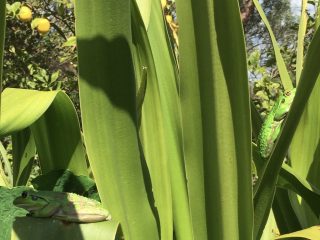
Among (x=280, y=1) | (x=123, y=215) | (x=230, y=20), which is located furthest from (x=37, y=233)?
(x=280, y=1)

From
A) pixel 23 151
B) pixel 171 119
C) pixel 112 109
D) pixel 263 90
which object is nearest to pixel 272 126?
pixel 171 119

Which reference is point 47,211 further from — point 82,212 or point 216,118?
point 216,118

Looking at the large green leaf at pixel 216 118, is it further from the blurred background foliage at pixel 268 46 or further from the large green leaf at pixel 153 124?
the blurred background foliage at pixel 268 46

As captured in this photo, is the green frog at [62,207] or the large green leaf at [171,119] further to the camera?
the large green leaf at [171,119]

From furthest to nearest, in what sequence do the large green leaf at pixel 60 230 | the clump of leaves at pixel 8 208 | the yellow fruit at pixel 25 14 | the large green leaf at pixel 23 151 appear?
the yellow fruit at pixel 25 14
the large green leaf at pixel 23 151
the clump of leaves at pixel 8 208
the large green leaf at pixel 60 230

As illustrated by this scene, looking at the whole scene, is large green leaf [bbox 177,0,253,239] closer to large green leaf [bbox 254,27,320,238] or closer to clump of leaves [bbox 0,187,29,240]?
large green leaf [bbox 254,27,320,238]

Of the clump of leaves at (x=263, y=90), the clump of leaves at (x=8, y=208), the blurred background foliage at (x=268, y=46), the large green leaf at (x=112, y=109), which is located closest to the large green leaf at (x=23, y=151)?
the clump of leaves at (x=8, y=208)

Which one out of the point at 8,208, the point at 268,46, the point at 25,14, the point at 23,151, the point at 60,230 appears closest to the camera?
the point at 60,230
